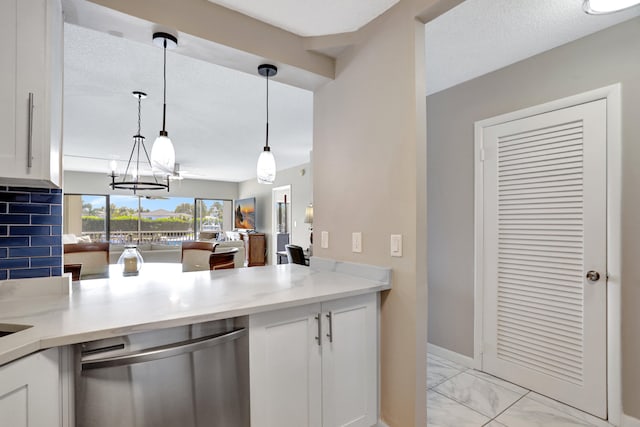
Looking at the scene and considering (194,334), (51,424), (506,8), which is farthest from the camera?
(506,8)

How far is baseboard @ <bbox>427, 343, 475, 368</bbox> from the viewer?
8.27ft

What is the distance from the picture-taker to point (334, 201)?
6.94 feet

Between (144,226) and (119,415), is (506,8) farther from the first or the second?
(144,226)

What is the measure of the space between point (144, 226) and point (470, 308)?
8.50m

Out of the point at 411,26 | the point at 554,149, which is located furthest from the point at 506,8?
the point at 554,149

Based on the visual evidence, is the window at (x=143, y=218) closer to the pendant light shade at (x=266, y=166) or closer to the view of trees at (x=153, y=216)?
the view of trees at (x=153, y=216)

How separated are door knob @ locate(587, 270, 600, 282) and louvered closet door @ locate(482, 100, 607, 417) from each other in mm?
22

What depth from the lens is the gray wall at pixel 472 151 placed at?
1771 mm

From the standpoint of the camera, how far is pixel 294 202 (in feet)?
22.0

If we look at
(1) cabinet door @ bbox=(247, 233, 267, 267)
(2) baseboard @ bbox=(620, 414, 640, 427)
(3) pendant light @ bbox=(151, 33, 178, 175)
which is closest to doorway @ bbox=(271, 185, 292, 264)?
(1) cabinet door @ bbox=(247, 233, 267, 267)

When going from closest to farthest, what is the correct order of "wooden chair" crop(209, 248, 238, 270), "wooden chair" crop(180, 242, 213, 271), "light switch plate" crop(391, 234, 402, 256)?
1. "light switch plate" crop(391, 234, 402, 256)
2. "wooden chair" crop(209, 248, 238, 270)
3. "wooden chair" crop(180, 242, 213, 271)

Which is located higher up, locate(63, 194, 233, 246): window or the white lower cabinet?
locate(63, 194, 233, 246): window

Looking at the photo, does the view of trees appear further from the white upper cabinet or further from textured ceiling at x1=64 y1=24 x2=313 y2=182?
the white upper cabinet

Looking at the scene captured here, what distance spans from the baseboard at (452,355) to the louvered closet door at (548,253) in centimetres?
16
